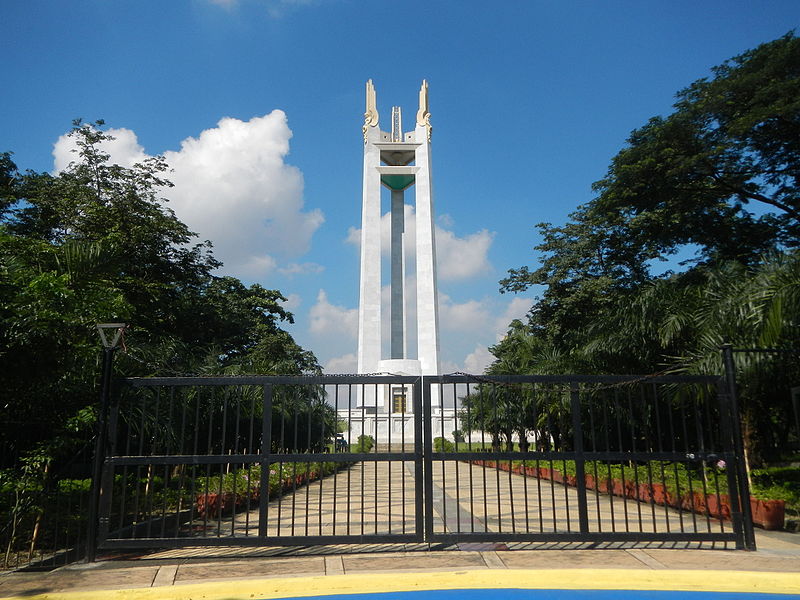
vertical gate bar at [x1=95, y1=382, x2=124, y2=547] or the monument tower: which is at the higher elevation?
the monument tower

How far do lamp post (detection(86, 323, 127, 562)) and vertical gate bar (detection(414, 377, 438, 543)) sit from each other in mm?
3372

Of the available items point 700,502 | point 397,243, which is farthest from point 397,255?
point 700,502

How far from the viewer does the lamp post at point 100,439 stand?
20.2ft

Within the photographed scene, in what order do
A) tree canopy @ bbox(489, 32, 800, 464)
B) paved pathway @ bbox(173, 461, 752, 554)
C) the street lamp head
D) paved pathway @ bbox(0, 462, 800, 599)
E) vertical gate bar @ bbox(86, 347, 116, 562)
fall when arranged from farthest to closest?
tree canopy @ bbox(489, 32, 800, 464), paved pathway @ bbox(173, 461, 752, 554), the street lamp head, vertical gate bar @ bbox(86, 347, 116, 562), paved pathway @ bbox(0, 462, 800, 599)

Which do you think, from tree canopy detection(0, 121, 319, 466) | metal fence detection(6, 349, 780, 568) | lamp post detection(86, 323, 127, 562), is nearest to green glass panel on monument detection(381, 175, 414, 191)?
tree canopy detection(0, 121, 319, 466)

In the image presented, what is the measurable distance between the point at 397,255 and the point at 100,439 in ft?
121

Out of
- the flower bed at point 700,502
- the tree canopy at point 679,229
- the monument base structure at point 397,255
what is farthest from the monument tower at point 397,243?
the flower bed at point 700,502

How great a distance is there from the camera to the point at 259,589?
5.19 meters

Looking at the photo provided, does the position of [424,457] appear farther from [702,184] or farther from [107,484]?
[702,184]

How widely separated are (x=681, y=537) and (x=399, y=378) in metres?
3.47

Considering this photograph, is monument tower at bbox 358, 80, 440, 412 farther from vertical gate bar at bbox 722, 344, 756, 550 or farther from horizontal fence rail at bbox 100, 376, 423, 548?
vertical gate bar at bbox 722, 344, 756, 550

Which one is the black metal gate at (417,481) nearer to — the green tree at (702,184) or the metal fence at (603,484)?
the metal fence at (603,484)

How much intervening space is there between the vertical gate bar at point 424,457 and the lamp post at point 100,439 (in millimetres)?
3372

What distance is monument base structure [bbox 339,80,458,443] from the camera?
123 ft
